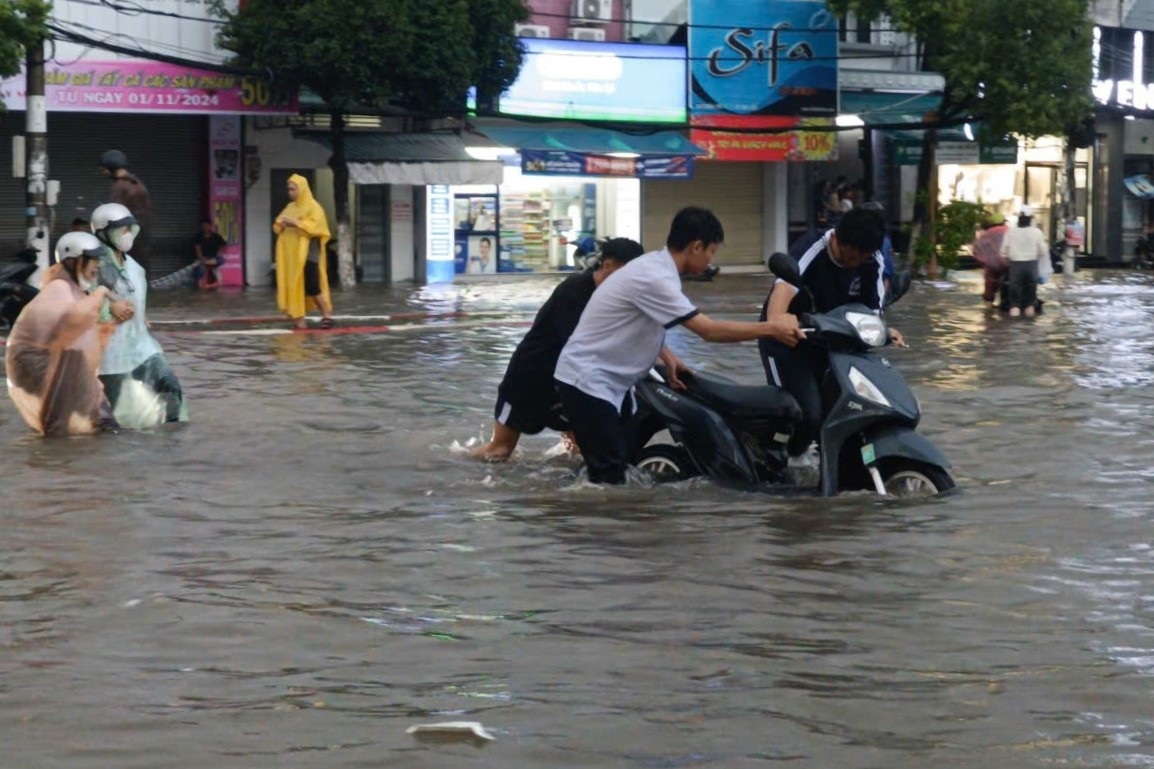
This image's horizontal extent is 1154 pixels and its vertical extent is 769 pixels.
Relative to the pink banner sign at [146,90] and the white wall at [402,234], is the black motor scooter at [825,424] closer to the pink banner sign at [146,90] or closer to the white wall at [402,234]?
the pink banner sign at [146,90]

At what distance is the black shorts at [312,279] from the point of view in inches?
795

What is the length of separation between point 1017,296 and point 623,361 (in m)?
16.2

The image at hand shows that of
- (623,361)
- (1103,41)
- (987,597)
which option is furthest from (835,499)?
(1103,41)

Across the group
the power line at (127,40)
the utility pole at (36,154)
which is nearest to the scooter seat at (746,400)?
the utility pole at (36,154)

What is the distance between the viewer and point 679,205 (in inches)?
1558

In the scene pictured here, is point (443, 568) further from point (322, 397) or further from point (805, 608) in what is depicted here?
point (322, 397)

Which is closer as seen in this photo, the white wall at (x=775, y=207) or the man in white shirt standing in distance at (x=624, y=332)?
the man in white shirt standing in distance at (x=624, y=332)

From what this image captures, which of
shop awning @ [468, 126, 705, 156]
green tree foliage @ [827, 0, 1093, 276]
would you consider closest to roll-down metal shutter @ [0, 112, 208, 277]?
shop awning @ [468, 126, 705, 156]

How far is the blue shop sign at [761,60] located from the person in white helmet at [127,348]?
26609 mm

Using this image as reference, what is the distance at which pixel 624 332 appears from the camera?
8.84 meters

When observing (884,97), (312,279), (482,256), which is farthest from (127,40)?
(884,97)

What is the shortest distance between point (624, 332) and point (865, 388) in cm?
110

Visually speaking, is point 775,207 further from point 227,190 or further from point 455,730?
point 455,730

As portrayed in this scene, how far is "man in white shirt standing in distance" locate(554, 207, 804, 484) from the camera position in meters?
8.57
